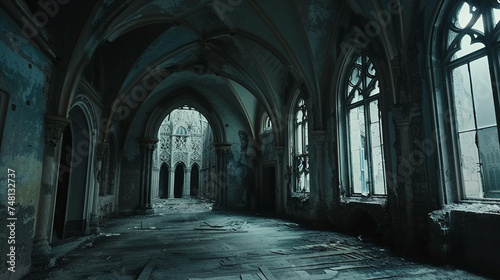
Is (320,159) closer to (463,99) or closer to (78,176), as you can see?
(463,99)

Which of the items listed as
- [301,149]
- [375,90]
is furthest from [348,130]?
[301,149]

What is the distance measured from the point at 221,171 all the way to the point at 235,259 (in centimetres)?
961

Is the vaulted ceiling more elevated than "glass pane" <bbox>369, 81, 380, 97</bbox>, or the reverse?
the vaulted ceiling

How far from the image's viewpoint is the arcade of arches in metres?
4.38

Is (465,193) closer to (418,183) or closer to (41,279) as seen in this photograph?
(418,183)

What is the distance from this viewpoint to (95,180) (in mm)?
8320

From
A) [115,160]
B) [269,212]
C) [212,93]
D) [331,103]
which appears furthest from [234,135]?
[331,103]

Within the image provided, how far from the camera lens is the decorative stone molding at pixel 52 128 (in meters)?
4.74

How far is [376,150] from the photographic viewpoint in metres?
6.96

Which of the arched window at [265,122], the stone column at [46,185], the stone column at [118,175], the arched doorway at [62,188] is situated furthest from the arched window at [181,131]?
the stone column at [46,185]

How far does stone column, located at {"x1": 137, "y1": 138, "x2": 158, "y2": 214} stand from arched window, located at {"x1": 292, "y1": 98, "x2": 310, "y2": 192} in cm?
705

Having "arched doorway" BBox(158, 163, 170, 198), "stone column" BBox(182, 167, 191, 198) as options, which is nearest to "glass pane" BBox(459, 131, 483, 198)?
"stone column" BBox(182, 167, 191, 198)

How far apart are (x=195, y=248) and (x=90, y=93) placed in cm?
497

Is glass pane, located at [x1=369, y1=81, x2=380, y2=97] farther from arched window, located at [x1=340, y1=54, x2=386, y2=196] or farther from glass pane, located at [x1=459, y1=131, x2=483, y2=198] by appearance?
glass pane, located at [x1=459, y1=131, x2=483, y2=198]
